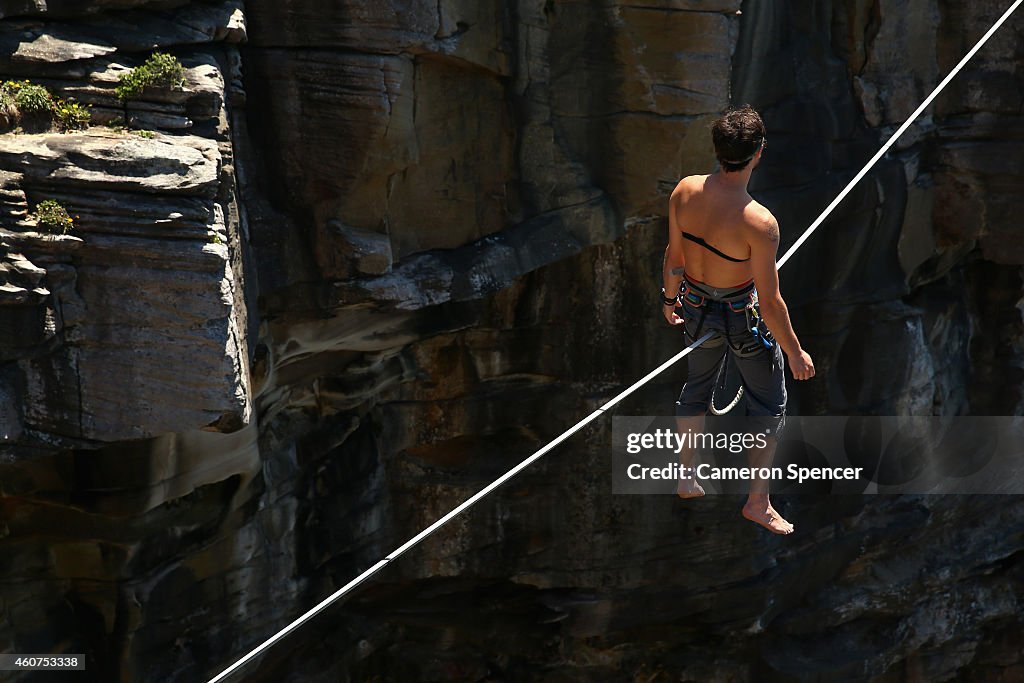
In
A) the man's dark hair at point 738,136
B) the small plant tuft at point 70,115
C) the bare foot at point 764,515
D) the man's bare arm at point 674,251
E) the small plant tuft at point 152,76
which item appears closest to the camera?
the man's dark hair at point 738,136

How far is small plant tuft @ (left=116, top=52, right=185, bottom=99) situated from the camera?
7.36 meters

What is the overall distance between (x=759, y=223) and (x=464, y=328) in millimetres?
5398

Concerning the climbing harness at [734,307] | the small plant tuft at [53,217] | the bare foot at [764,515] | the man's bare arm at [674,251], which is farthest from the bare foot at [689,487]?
the small plant tuft at [53,217]

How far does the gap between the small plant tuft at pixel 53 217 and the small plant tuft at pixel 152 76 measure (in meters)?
0.81

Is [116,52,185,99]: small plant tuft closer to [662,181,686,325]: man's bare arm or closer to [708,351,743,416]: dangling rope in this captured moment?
[662,181,686,325]: man's bare arm

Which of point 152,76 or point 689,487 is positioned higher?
point 152,76

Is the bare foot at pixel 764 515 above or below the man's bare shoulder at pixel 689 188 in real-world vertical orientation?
below

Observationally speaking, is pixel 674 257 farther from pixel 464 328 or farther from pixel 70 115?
pixel 464 328

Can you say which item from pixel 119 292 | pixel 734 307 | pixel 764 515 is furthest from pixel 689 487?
pixel 119 292

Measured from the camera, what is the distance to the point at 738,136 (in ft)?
19.0

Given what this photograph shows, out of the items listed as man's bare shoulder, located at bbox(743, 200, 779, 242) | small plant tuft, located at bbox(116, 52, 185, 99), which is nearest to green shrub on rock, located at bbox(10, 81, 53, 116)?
small plant tuft, located at bbox(116, 52, 185, 99)

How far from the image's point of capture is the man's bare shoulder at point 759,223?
19.6ft

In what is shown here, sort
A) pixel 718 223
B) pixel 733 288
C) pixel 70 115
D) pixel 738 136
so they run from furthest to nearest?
1. pixel 70 115
2. pixel 733 288
3. pixel 718 223
4. pixel 738 136

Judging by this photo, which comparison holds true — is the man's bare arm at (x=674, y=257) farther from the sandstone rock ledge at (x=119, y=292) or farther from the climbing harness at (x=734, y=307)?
the sandstone rock ledge at (x=119, y=292)
